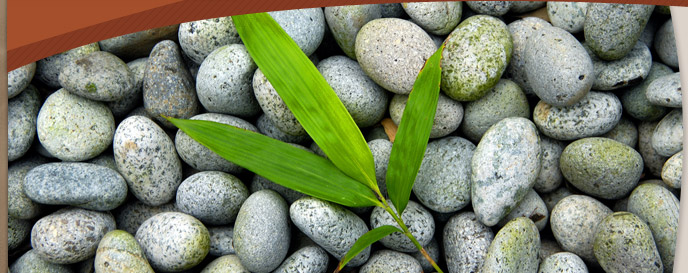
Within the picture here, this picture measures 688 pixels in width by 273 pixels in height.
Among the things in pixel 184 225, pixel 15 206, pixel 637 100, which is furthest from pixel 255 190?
pixel 637 100

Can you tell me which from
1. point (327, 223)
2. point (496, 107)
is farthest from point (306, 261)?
point (496, 107)

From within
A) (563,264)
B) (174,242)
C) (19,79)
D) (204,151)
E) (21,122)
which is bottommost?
(563,264)

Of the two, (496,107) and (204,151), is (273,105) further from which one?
(496,107)

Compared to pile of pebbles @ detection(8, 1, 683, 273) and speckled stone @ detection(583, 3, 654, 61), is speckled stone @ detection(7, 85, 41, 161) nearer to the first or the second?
pile of pebbles @ detection(8, 1, 683, 273)

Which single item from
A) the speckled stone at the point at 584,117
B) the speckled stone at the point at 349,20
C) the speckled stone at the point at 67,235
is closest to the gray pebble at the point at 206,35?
the speckled stone at the point at 349,20

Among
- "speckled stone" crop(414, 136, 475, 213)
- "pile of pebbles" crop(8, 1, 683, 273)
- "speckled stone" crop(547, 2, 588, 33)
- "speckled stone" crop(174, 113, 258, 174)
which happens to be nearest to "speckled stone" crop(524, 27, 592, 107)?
"pile of pebbles" crop(8, 1, 683, 273)

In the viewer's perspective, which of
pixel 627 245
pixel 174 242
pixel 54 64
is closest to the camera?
pixel 627 245

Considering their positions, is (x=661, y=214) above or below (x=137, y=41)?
below
